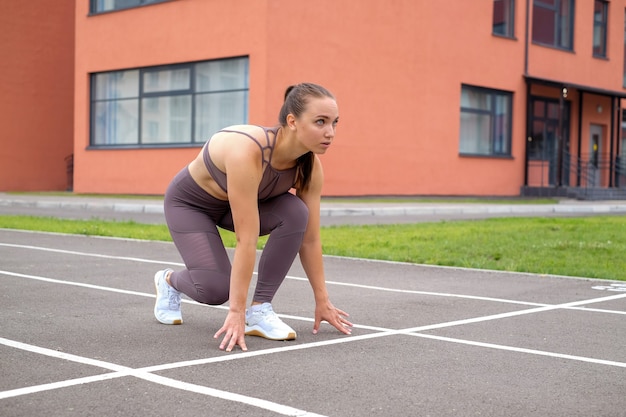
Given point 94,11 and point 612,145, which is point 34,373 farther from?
point 612,145

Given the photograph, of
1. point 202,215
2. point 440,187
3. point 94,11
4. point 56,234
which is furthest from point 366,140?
point 202,215

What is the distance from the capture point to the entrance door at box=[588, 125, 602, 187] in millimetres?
32438

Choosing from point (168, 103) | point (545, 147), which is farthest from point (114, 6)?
point (545, 147)

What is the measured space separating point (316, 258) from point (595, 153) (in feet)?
98.3

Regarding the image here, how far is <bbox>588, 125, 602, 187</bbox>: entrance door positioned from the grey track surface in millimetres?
25262

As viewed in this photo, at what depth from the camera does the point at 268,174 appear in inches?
199

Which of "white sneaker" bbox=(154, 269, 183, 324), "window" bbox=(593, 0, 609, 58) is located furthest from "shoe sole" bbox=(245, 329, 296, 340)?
"window" bbox=(593, 0, 609, 58)

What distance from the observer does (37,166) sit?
99.1 feet

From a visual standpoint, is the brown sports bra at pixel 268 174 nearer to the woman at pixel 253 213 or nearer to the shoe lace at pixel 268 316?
the woman at pixel 253 213

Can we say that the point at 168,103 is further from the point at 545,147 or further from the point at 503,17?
the point at 545,147

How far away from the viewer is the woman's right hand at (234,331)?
189 inches

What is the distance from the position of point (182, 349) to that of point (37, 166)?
26.9m

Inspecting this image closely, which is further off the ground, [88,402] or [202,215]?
[202,215]

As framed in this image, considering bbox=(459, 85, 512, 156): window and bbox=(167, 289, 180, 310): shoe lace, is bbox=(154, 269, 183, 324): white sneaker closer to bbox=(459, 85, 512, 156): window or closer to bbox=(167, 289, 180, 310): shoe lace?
bbox=(167, 289, 180, 310): shoe lace
